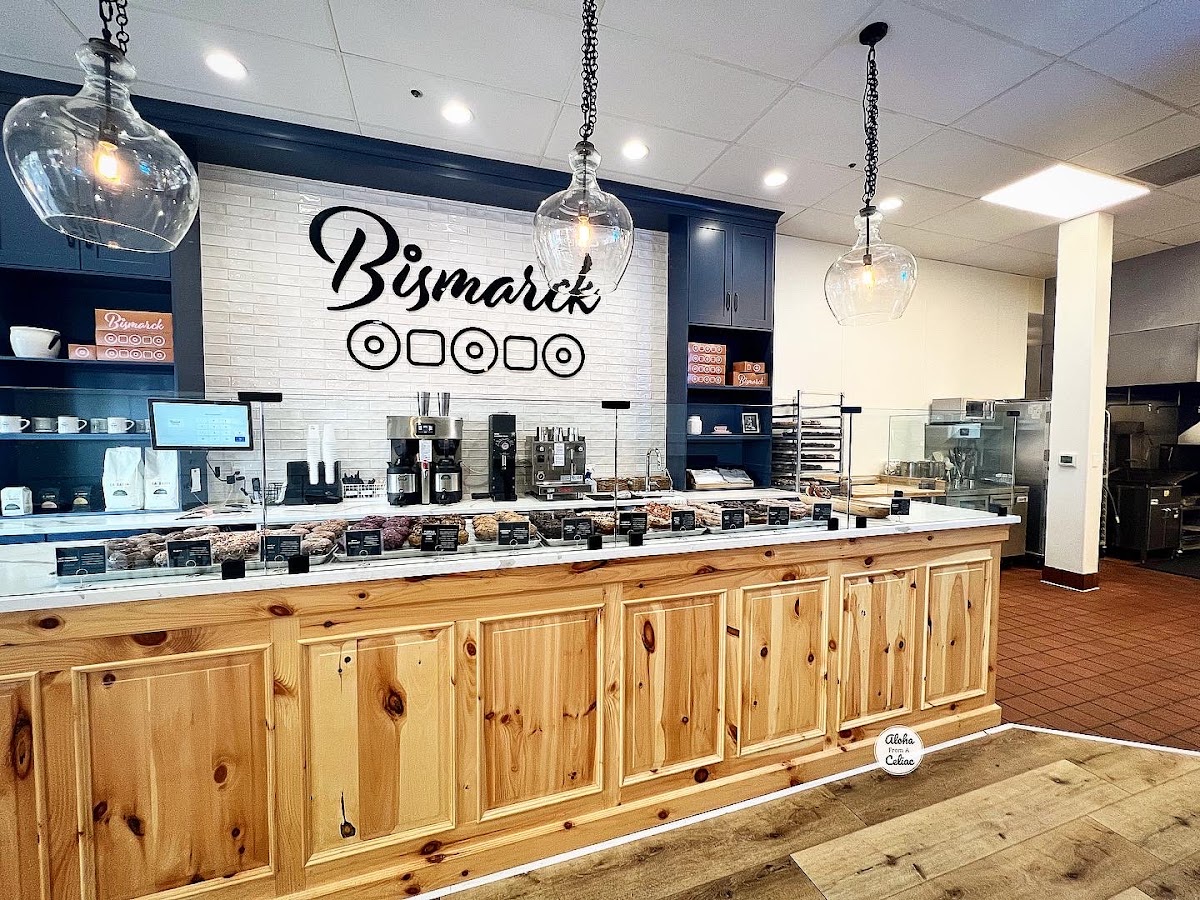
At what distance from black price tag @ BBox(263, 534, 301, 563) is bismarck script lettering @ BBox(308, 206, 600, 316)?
2476 mm

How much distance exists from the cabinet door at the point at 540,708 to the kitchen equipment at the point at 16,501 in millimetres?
1757

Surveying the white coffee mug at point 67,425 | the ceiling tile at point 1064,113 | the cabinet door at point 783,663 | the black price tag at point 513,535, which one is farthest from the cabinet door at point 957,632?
the white coffee mug at point 67,425

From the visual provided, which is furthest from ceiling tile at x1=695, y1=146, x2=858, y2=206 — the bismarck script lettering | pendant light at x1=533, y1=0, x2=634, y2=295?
pendant light at x1=533, y1=0, x2=634, y2=295

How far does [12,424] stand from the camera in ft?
8.80

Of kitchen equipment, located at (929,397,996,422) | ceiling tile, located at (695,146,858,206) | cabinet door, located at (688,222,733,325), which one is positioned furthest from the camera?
kitchen equipment, located at (929,397,996,422)

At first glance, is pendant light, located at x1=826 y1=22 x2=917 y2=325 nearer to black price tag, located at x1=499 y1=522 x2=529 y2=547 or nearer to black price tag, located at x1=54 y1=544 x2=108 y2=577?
black price tag, located at x1=499 y1=522 x2=529 y2=547

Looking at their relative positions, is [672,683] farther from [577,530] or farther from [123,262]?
[123,262]

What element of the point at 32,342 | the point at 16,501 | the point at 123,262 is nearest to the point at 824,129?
the point at 123,262

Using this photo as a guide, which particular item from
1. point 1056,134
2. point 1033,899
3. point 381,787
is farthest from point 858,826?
point 1056,134

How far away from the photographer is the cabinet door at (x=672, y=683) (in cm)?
192

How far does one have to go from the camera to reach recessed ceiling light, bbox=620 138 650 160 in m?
3.46

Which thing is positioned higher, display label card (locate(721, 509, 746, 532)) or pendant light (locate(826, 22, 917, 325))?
pendant light (locate(826, 22, 917, 325))

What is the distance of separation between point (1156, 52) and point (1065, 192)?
1.85 meters

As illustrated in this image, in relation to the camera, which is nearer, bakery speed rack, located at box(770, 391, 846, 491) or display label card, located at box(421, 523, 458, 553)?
display label card, located at box(421, 523, 458, 553)
